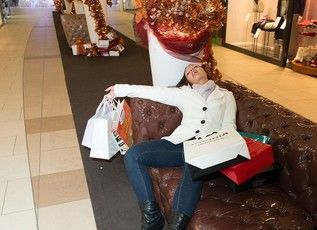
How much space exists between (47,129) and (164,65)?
1.55m

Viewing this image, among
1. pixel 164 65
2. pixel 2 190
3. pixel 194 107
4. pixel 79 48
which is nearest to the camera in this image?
pixel 194 107

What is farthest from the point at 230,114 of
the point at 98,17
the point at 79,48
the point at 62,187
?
the point at 79,48

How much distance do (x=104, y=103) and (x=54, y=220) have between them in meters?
0.83

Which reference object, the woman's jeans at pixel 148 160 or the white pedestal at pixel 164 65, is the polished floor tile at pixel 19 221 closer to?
the woman's jeans at pixel 148 160

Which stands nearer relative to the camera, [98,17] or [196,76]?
[196,76]

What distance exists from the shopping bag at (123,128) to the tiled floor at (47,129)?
478 millimetres

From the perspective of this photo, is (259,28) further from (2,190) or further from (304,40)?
(2,190)

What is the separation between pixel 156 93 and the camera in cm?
193

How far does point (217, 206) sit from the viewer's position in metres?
1.46

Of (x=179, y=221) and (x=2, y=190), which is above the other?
(x=179, y=221)

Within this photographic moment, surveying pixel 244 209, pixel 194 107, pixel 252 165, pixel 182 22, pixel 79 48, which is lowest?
pixel 79 48

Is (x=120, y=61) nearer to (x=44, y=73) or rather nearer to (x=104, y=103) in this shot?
(x=44, y=73)

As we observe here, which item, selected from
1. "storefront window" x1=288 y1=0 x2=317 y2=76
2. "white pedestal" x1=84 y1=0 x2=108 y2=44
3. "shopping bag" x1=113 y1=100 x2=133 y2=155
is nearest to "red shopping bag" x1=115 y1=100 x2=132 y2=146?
"shopping bag" x1=113 y1=100 x2=133 y2=155

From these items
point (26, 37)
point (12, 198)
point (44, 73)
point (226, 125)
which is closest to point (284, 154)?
point (226, 125)
